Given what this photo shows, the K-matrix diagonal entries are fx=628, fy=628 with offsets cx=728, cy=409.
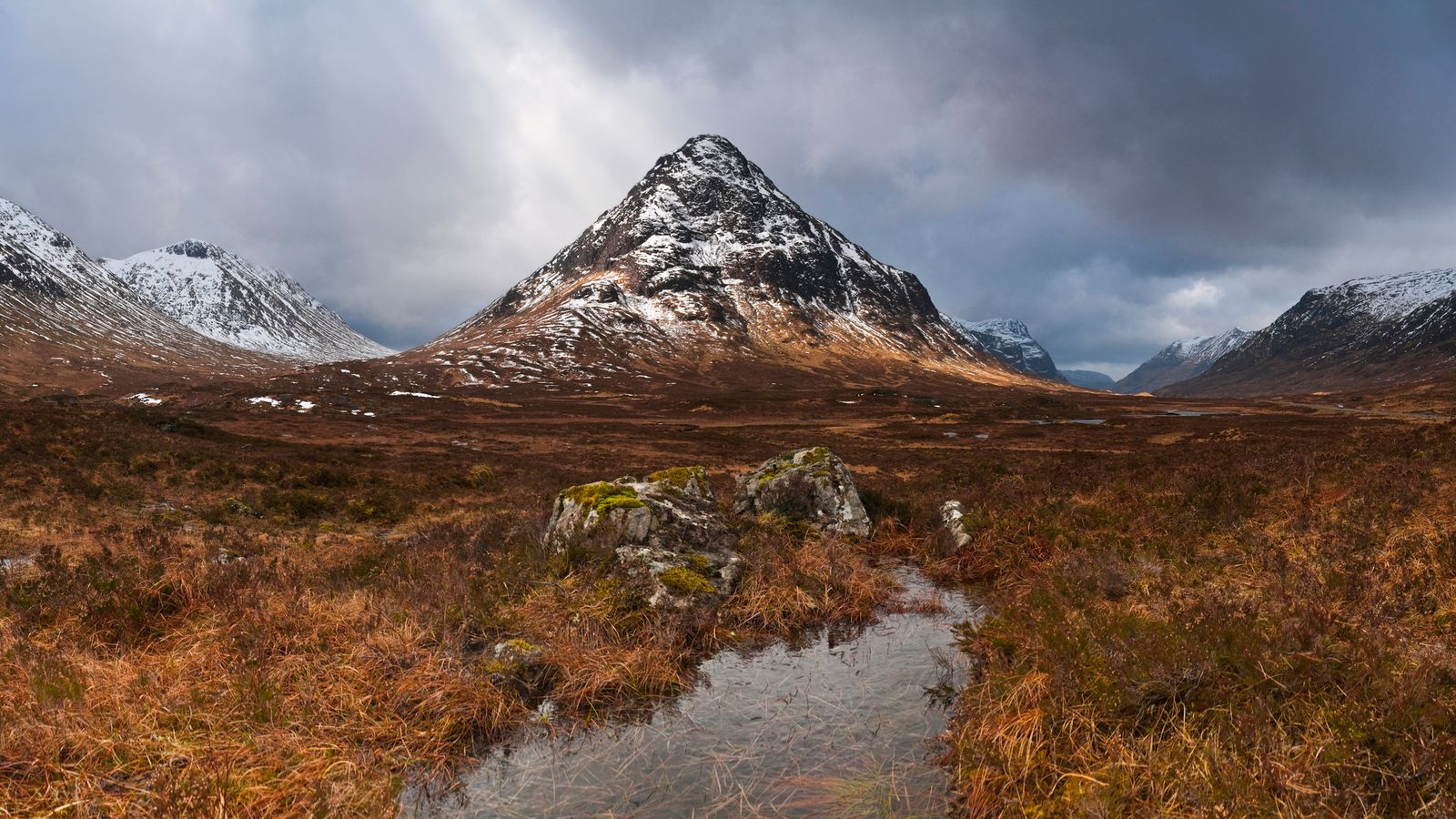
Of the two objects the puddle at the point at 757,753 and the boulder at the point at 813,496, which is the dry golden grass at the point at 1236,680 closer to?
the puddle at the point at 757,753

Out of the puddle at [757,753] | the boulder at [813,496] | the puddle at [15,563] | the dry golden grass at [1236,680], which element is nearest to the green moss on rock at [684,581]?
the puddle at [757,753]

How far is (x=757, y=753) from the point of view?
629 cm

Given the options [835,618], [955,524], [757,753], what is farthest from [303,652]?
[955,524]

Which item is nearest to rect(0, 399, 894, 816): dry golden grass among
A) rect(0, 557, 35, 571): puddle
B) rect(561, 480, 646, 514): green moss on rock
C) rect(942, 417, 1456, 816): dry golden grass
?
rect(0, 557, 35, 571): puddle

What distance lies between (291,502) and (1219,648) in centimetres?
2403

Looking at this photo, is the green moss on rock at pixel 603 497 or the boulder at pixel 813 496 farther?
the boulder at pixel 813 496

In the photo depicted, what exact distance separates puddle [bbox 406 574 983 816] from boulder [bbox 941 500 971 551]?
5.68m

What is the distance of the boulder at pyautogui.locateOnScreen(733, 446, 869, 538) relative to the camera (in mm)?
15477

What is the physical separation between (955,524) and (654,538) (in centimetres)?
735

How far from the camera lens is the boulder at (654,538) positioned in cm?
1016

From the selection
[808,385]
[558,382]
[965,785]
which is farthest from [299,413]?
[808,385]

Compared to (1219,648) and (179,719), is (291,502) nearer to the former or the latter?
(179,719)

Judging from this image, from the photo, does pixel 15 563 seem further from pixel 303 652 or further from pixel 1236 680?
pixel 1236 680

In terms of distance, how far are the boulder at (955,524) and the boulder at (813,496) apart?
188 centimetres
